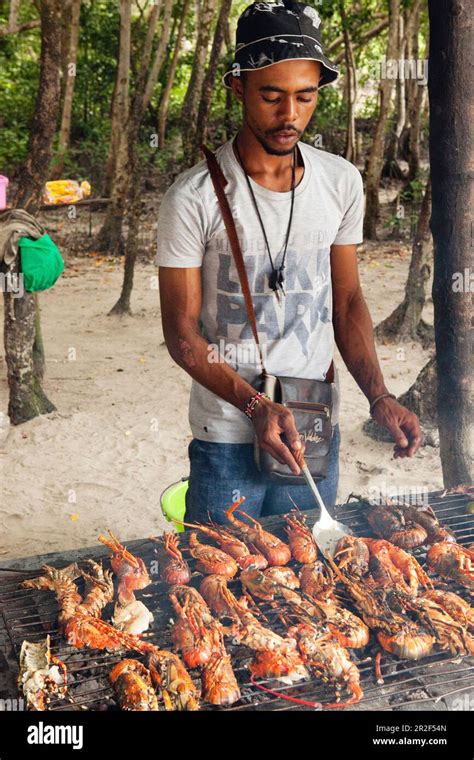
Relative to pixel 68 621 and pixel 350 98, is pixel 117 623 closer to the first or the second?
pixel 68 621

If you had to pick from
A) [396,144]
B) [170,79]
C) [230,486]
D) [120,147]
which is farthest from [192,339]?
[396,144]

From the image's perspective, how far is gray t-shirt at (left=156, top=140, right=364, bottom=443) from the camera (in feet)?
9.43

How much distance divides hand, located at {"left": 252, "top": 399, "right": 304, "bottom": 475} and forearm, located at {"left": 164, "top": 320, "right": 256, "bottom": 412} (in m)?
0.13

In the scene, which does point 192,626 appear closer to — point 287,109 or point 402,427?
point 402,427

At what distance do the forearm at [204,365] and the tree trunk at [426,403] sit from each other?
3895 millimetres

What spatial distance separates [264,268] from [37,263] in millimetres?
3685

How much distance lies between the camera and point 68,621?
240 cm

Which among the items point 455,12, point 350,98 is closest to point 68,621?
point 455,12

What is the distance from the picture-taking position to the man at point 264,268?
2770 millimetres

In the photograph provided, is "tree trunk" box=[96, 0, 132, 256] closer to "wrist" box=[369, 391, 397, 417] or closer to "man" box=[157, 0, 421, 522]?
"man" box=[157, 0, 421, 522]

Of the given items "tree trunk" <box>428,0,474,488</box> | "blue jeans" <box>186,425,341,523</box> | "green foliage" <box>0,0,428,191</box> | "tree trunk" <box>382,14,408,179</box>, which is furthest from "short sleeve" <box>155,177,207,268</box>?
"tree trunk" <box>382,14,408,179</box>

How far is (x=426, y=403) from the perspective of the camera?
6668 mm

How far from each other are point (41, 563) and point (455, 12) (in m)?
2.74

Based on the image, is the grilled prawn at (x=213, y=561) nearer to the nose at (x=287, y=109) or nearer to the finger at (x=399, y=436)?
the finger at (x=399, y=436)
